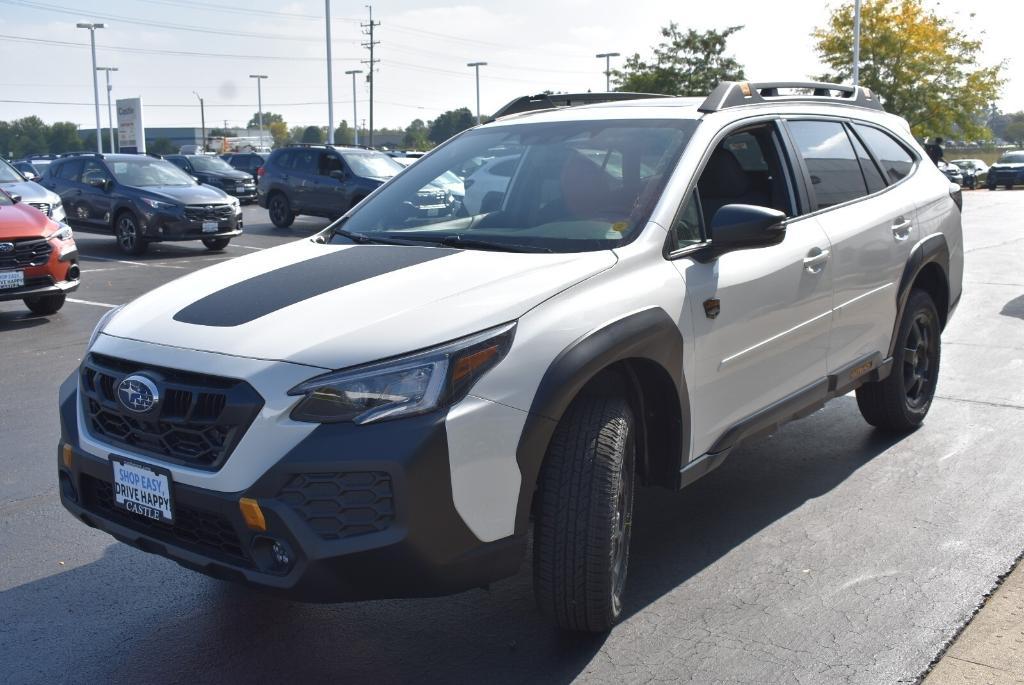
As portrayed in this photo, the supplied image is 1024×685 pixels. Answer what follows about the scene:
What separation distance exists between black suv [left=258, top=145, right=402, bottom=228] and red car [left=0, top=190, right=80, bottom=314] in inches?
457

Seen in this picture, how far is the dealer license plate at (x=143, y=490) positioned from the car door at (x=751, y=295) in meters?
1.87

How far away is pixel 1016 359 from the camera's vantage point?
827cm

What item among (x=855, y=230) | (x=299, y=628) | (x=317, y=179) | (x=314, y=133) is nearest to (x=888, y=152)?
(x=855, y=230)

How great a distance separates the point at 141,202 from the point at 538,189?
578 inches

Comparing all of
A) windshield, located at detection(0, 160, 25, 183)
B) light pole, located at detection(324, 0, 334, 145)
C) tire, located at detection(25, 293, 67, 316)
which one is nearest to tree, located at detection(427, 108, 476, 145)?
light pole, located at detection(324, 0, 334, 145)

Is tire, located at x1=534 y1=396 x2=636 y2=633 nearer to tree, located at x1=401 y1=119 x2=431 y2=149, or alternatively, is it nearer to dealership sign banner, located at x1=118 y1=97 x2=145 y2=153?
dealership sign banner, located at x1=118 y1=97 x2=145 y2=153

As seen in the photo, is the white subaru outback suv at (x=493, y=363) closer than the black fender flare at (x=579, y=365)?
Yes

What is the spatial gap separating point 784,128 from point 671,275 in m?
1.42

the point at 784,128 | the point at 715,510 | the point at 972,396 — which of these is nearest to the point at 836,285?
the point at 784,128

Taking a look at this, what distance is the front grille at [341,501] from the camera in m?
2.97

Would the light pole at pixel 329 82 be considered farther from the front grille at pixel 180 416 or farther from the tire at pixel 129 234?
the front grille at pixel 180 416

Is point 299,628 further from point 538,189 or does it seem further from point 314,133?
point 314,133

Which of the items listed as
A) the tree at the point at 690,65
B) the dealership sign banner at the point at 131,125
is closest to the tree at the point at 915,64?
the tree at the point at 690,65

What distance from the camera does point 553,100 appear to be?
562 centimetres
